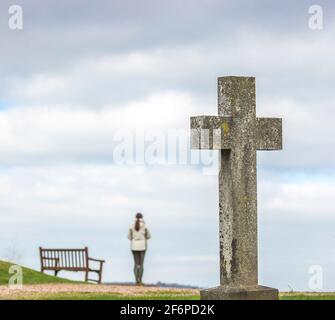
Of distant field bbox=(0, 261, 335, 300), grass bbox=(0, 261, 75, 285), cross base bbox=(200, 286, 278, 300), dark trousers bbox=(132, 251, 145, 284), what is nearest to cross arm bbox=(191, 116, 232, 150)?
cross base bbox=(200, 286, 278, 300)

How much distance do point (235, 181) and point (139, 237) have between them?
39.0 feet

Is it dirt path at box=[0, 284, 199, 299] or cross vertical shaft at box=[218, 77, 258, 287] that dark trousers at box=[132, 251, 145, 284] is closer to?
dirt path at box=[0, 284, 199, 299]

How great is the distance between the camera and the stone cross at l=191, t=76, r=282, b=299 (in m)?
16.4

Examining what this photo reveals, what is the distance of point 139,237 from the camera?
28.2 metres

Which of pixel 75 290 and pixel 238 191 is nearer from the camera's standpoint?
Result: pixel 238 191

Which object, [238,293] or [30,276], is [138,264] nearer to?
[30,276]

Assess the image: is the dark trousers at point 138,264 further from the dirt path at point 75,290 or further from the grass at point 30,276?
the grass at point 30,276

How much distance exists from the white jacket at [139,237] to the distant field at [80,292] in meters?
1.56

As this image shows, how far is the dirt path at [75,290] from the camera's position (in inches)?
917

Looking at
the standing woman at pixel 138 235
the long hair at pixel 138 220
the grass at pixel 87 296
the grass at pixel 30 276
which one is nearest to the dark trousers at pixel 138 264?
the standing woman at pixel 138 235

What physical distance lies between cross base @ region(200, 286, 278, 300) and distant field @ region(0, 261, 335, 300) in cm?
412

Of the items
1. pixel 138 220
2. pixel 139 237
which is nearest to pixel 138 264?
pixel 139 237
